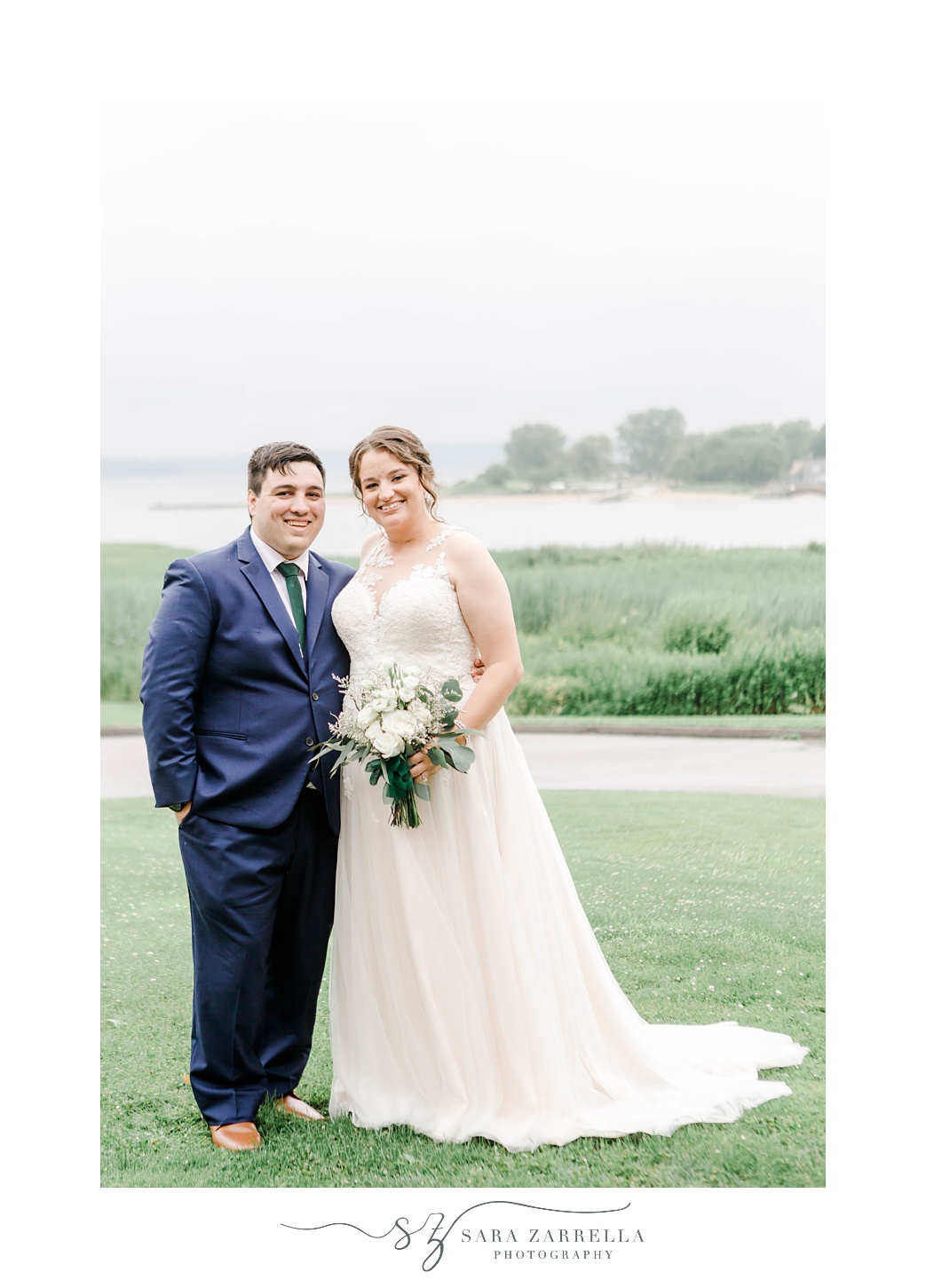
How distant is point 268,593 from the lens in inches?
143

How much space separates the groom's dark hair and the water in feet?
35.1

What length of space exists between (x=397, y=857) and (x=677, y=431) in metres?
12.2

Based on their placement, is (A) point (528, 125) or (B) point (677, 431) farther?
(B) point (677, 431)

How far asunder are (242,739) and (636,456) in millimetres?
12146

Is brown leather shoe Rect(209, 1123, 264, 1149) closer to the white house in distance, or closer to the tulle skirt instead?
the tulle skirt

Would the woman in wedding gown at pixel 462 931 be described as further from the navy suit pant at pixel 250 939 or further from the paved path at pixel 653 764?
the paved path at pixel 653 764

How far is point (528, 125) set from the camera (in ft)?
40.9

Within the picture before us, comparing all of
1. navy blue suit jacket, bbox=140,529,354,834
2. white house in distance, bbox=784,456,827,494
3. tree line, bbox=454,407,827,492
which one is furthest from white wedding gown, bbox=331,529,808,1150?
white house in distance, bbox=784,456,827,494

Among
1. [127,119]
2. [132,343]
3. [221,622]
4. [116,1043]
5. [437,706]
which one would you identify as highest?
[127,119]

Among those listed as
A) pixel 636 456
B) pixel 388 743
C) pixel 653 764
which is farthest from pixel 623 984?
pixel 636 456

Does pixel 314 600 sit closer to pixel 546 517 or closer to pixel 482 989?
pixel 482 989

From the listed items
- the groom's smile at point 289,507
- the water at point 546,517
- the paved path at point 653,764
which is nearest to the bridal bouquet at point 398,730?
the groom's smile at point 289,507

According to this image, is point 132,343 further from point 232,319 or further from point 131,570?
point 131,570

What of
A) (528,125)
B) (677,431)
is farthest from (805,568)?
(528,125)
